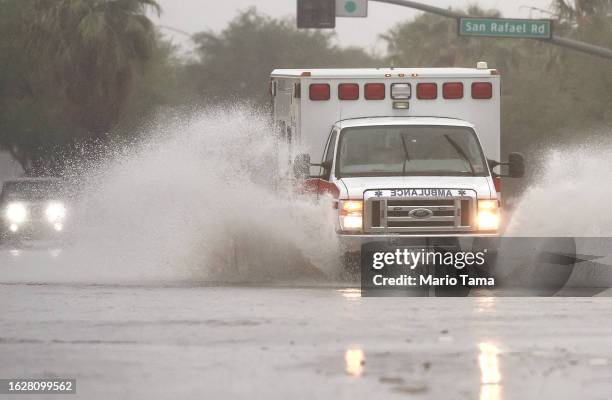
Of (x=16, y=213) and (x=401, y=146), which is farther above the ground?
(x=401, y=146)

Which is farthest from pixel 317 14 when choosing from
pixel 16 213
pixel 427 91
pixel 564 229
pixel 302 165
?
pixel 302 165

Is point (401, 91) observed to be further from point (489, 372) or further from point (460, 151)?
point (489, 372)

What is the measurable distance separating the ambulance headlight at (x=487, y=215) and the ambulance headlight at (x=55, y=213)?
13918mm

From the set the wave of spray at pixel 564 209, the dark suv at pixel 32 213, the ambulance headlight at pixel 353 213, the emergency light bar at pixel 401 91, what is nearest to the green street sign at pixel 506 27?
the dark suv at pixel 32 213

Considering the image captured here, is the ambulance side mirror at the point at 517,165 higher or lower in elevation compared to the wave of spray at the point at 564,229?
higher

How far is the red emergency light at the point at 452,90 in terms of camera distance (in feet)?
64.3

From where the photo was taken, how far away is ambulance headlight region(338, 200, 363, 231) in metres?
17.6

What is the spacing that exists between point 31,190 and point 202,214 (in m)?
12.2

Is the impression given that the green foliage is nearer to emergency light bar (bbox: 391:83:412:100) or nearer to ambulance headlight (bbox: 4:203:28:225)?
ambulance headlight (bbox: 4:203:28:225)

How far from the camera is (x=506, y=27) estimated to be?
107 feet

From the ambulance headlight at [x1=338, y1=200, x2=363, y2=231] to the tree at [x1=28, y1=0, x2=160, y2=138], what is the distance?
3417 cm

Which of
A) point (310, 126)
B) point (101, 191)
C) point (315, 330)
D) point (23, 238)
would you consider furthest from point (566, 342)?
point (23, 238)

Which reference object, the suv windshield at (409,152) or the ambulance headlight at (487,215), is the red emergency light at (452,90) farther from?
the ambulance headlight at (487,215)

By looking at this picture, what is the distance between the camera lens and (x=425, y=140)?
1872cm
